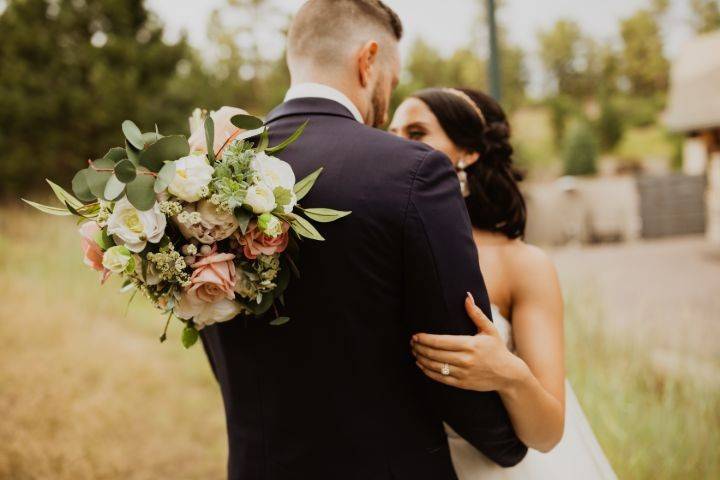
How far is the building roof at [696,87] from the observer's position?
58.1ft

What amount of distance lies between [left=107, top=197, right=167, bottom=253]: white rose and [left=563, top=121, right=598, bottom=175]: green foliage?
33.9 m

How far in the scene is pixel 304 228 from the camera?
4.21 ft

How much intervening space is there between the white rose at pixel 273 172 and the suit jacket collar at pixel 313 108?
0.28 m

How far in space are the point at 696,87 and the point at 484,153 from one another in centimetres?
2083

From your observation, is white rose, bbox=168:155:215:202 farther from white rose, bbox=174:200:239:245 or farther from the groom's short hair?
the groom's short hair

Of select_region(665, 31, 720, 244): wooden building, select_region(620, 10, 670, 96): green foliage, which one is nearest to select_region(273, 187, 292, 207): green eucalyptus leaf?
select_region(665, 31, 720, 244): wooden building

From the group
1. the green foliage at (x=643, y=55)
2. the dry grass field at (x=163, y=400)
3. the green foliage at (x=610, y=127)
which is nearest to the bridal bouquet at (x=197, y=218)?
the dry grass field at (x=163, y=400)

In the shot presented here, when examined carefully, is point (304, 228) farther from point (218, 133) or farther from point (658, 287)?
point (658, 287)

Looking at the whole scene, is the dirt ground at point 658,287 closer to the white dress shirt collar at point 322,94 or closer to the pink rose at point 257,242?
the white dress shirt collar at point 322,94

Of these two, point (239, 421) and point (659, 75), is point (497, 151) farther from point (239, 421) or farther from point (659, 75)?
point (659, 75)

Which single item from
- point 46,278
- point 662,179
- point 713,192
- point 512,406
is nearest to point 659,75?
point 662,179

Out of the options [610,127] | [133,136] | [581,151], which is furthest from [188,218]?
[610,127]

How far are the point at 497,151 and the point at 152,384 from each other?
4648mm

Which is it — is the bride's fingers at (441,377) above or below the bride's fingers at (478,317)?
below
